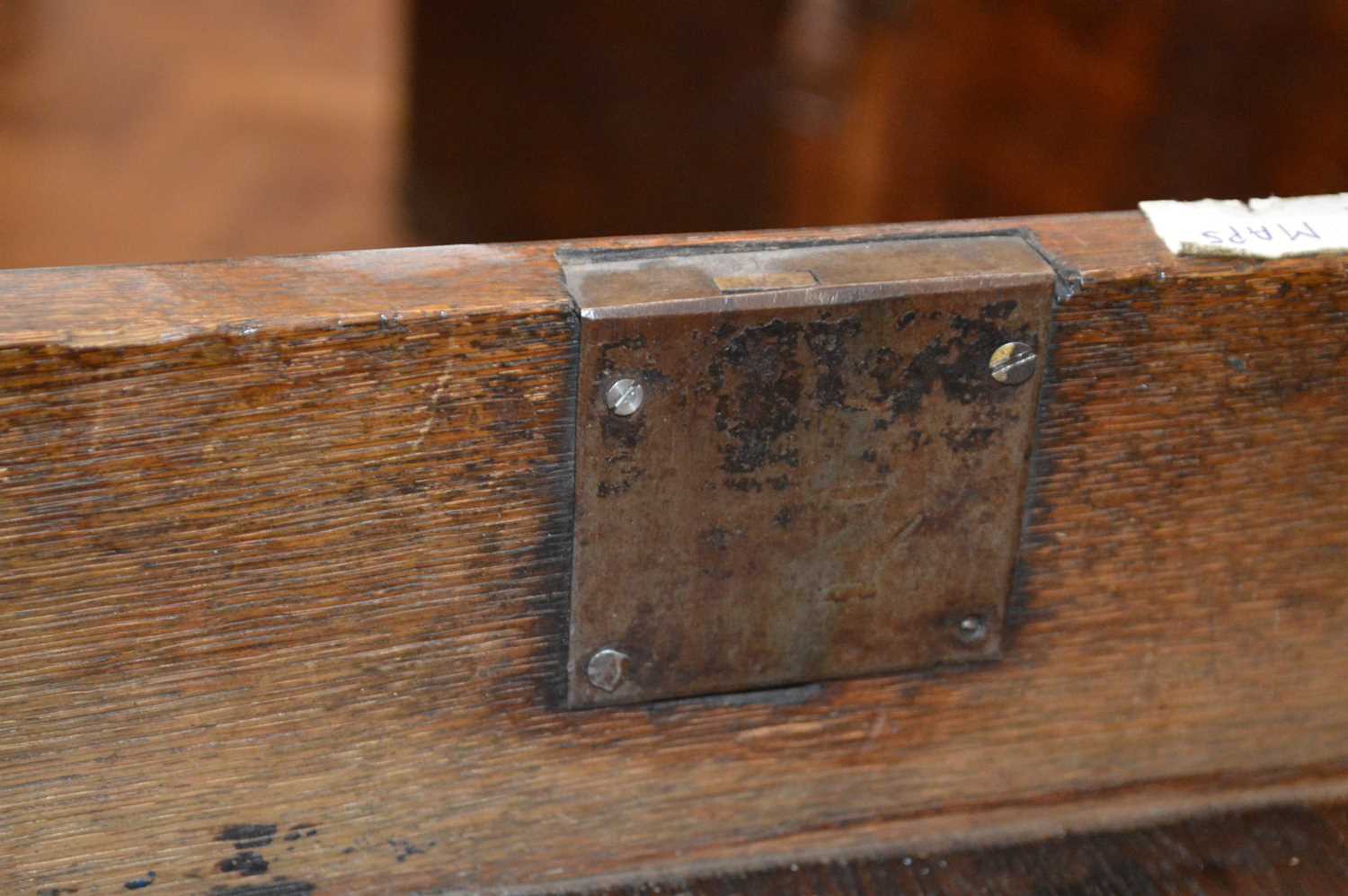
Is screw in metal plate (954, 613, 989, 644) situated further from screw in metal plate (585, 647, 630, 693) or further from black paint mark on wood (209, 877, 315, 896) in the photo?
black paint mark on wood (209, 877, 315, 896)

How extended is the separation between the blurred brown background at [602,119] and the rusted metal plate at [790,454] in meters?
0.53

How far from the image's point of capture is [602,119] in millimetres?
1646

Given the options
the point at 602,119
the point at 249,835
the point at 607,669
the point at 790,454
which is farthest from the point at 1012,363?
the point at 602,119

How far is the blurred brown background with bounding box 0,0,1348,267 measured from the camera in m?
1.15

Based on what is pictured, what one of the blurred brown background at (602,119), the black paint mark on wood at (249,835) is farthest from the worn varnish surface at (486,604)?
the blurred brown background at (602,119)

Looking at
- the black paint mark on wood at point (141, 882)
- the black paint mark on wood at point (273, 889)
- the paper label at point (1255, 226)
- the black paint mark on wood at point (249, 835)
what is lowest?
the black paint mark on wood at point (273, 889)

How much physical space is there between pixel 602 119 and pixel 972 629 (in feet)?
3.68

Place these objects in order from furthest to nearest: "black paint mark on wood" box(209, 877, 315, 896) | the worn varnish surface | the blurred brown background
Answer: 1. the blurred brown background
2. "black paint mark on wood" box(209, 877, 315, 896)
3. the worn varnish surface

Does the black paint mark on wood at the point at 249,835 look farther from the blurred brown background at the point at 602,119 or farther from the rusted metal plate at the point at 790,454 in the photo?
the blurred brown background at the point at 602,119

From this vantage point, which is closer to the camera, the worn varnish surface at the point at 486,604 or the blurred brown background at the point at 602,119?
the worn varnish surface at the point at 486,604

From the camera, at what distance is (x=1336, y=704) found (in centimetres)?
73

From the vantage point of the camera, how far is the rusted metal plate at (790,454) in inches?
21.2

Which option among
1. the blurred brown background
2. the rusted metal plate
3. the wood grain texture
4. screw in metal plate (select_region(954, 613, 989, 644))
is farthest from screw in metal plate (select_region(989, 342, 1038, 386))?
the blurred brown background

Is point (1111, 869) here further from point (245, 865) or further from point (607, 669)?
point (245, 865)
